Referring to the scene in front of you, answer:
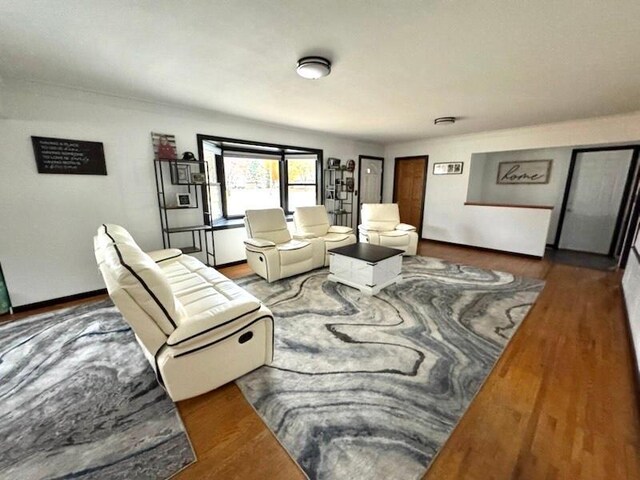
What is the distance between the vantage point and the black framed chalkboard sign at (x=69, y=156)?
2.53 metres

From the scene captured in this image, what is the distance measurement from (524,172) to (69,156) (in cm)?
730

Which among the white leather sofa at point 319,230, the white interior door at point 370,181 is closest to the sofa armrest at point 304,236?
the white leather sofa at point 319,230

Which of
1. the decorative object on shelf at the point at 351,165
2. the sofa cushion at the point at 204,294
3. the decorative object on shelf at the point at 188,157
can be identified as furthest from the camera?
the decorative object on shelf at the point at 351,165

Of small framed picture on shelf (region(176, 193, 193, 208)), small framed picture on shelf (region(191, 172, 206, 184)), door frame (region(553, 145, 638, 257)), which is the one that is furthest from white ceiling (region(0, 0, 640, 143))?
door frame (region(553, 145, 638, 257))

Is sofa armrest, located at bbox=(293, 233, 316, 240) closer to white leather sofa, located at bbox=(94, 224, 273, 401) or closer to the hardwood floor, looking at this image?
white leather sofa, located at bbox=(94, 224, 273, 401)

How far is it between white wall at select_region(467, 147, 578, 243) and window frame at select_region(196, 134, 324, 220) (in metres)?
3.05

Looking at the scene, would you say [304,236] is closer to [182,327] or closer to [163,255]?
[163,255]

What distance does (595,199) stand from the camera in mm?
4625

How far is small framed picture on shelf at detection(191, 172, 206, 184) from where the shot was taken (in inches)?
134

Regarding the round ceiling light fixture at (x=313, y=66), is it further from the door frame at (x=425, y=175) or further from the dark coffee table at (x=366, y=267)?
the door frame at (x=425, y=175)

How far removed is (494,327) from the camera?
234 cm

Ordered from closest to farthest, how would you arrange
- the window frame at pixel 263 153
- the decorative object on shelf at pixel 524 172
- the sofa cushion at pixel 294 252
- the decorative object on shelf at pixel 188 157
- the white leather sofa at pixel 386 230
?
the decorative object on shelf at pixel 188 157
the sofa cushion at pixel 294 252
the window frame at pixel 263 153
the white leather sofa at pixel 386 230
the decorative object on shelf at pixel 524 172

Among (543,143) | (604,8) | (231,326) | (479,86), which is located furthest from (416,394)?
(543,143)

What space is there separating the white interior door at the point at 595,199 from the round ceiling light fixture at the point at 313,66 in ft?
17.6
